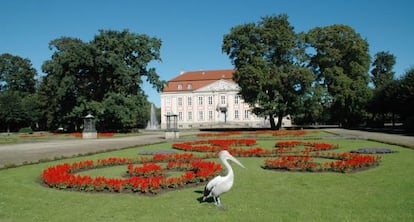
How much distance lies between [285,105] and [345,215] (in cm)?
4018

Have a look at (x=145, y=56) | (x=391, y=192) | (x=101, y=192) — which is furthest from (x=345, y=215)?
(x=145, y=56)

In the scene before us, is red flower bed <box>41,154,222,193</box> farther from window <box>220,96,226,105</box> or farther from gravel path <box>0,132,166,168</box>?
window <box>220,96,226,105</box>

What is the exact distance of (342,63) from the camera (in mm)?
52438

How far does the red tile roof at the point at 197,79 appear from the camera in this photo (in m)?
92.0

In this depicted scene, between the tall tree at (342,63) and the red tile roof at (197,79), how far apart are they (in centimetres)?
4040

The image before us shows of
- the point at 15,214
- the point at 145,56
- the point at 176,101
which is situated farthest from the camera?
the point at 176,101

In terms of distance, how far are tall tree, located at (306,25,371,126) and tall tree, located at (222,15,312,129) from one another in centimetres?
432

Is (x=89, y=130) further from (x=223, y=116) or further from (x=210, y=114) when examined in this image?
(x=223, y=116)

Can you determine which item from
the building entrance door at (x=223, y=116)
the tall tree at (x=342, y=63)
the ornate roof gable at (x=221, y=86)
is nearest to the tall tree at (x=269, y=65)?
the tall tree at (x=342, y=63)

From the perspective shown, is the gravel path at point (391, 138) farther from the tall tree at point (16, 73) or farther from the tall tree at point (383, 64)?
the tall tree at point (16, 73)

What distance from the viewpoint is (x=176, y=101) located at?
93562mm

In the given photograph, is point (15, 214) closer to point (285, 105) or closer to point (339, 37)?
point (285, 105)

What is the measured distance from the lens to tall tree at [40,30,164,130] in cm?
4644

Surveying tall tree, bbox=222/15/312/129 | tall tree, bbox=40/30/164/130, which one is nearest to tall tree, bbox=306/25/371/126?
tall tree, bbox=222/15/312/129
